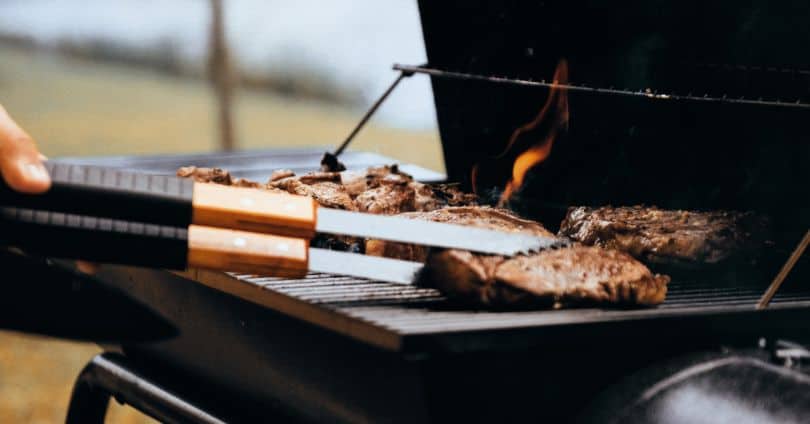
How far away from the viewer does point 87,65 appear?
9781 millimetres

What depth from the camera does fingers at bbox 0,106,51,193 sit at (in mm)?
1592

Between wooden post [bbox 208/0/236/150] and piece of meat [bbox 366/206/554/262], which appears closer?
piece of meat [bbox 366/206/554/262]

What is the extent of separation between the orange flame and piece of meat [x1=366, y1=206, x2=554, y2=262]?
19.9 inches

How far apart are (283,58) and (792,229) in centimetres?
745

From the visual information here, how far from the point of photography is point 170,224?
5.57 feet

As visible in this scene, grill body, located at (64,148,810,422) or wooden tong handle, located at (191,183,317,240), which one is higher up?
wooden tong handle, located at (191,183,317,240)

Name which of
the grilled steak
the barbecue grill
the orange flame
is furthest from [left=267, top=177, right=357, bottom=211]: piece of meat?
the orange flame

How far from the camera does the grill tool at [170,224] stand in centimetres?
165

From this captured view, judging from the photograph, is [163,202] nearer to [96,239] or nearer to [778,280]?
[96,239]

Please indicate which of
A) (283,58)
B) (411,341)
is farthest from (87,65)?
(411,341)

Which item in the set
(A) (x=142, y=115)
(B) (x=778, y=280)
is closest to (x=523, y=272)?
(B) (x=778, y=280)

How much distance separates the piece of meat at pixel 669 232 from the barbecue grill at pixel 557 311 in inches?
2.0

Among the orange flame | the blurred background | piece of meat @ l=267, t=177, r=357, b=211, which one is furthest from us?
the blurred background

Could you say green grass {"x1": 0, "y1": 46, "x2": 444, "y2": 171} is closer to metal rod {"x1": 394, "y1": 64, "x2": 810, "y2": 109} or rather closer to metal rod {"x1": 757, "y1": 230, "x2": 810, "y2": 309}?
metal rod {"x1": 394, "y1": 64, "x2": 810, "y2": 109}
